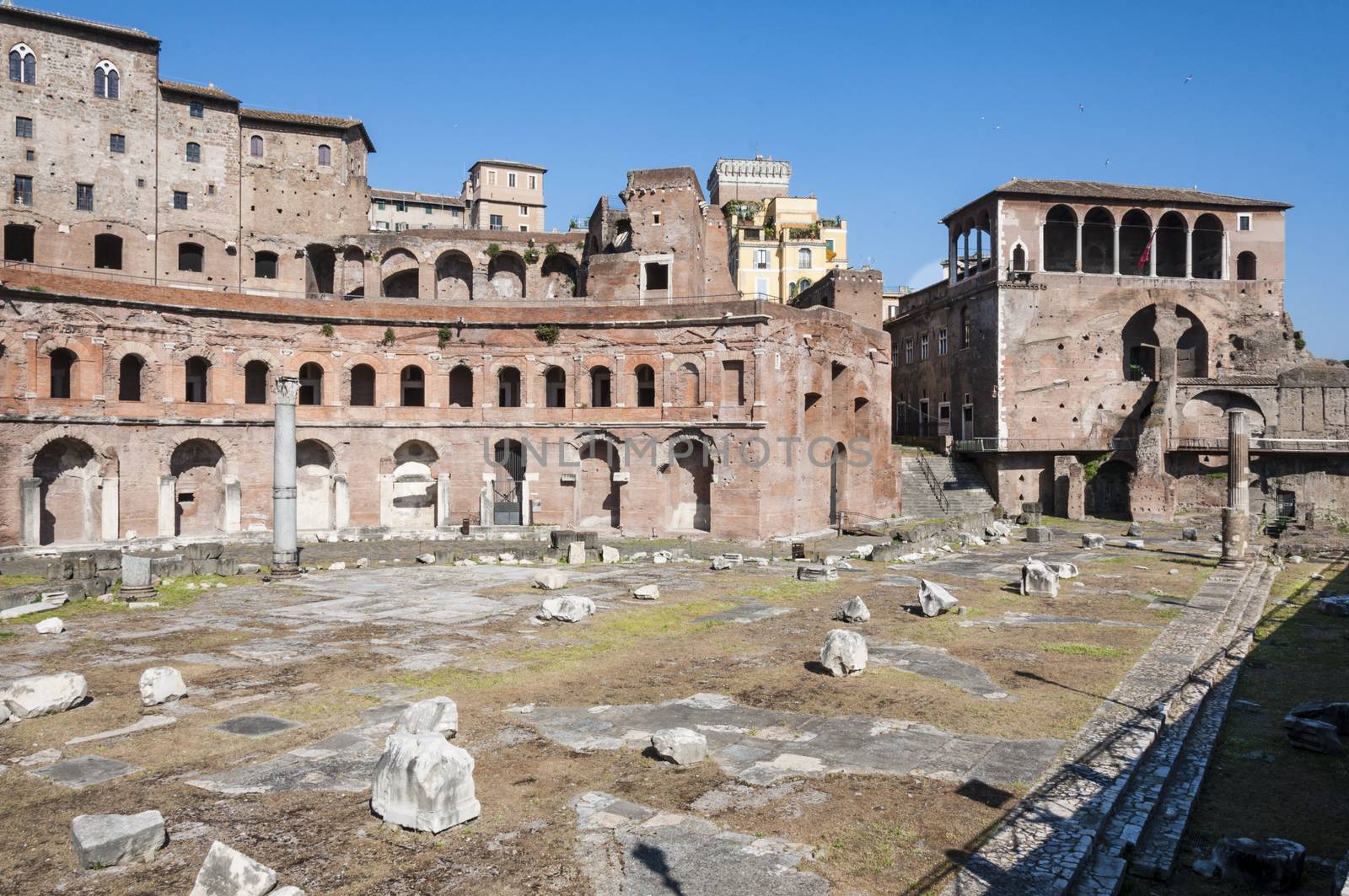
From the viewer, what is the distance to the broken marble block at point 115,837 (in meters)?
7.22

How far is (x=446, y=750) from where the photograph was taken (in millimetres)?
8297

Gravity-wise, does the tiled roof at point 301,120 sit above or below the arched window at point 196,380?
above

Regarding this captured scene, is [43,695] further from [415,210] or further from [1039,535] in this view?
[415,210]

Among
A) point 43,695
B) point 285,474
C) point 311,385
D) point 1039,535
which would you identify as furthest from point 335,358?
point 1039,535

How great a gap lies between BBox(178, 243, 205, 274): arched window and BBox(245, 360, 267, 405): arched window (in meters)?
9.47

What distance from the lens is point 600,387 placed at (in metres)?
37.1

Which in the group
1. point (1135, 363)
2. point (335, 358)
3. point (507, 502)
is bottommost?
point (507, 502)

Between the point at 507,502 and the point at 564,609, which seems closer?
the point at 564,609

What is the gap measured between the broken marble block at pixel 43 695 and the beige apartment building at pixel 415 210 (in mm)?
53850

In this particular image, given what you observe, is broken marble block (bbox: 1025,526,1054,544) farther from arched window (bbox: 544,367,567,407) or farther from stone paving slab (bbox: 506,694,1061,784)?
stone paving slab (bbox: 506,694,1061,784)

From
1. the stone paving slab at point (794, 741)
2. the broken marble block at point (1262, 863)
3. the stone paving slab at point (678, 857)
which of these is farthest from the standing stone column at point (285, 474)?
the broken marble block at point (1262, 863)

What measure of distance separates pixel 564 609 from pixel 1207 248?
43316mm

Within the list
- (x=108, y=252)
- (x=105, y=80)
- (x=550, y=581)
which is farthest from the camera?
(x=108, y=252)

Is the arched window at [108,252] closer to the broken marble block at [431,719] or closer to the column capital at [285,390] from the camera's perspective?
the column capital at [285,390]
